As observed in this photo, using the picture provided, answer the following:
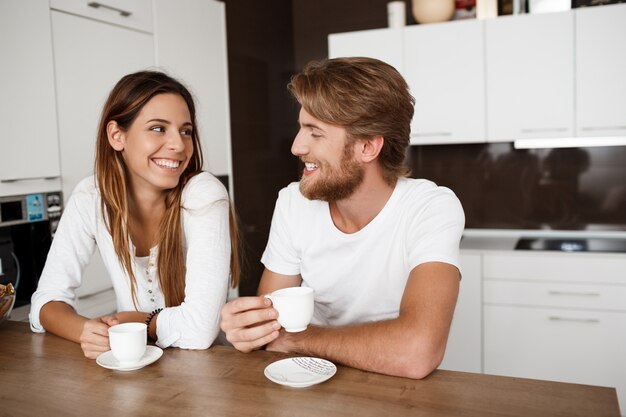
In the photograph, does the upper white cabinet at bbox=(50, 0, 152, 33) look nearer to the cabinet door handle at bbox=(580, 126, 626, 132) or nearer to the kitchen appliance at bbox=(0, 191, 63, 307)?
→ the kitchen appliance at bbox=(0, 191, 63, 307)

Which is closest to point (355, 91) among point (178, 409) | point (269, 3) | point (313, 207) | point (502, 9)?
point (313, 207)

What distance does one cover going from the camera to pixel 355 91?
5.08ft

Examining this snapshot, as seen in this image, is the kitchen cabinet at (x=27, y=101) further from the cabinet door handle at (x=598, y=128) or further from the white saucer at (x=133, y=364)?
the cabinet door handle at (x=598, y=128)

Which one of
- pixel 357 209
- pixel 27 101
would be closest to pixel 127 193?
pixel 27 101

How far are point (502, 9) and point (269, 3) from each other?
4.99 feet

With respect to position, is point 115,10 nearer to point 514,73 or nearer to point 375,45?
point 375,45

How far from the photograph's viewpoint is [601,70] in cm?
292

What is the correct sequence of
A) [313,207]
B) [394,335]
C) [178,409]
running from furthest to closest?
[313,207] < [394,335] < [178,409]

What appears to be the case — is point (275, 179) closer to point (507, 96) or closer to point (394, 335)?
point (507, 96)

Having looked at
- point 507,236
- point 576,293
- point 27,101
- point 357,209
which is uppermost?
point 27,101

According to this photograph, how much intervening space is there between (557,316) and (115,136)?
7.38ft

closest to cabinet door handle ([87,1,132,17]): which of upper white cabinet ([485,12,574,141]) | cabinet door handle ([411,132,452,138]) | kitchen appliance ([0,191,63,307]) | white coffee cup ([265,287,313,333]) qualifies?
kitchen appliance ([0,191,63,307])

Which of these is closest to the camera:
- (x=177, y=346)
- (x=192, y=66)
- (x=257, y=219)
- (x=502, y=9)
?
(x=177, y=346)

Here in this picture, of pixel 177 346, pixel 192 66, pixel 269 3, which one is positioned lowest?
pixel 177 346
